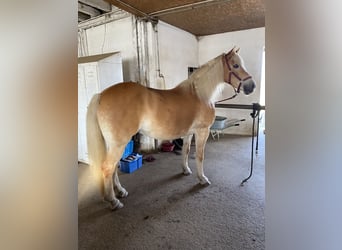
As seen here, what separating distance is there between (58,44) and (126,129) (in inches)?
61.2

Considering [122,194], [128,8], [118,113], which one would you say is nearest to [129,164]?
[122,194]

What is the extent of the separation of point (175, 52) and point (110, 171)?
3.39 metres

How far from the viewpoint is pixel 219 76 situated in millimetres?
2518

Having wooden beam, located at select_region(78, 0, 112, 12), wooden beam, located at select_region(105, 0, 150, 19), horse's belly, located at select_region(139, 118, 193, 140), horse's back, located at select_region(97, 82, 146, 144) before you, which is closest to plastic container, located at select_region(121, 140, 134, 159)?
horse's belly, located at select_region(139, 118, 193, 140)

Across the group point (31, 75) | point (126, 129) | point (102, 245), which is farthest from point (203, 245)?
point (31, 75)

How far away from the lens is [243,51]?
16.9 ft

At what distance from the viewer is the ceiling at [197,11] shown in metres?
3.19

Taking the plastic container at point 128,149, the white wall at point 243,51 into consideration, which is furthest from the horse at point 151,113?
the white wall at point 243,51

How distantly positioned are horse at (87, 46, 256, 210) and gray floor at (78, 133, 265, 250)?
0.18 meters

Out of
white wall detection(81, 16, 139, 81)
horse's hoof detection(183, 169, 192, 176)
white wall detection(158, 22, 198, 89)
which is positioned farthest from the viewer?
white wall detection(158, 22, 198, 89)

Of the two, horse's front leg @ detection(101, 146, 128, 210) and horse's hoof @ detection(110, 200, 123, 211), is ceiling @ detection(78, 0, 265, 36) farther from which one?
horse's hoof @ detection(110, 200, 123, 211)

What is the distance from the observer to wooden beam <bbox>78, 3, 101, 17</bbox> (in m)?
3.88

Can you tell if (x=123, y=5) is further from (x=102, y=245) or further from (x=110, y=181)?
(x=102, y=245)

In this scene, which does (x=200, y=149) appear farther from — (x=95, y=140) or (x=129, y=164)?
(x=95, y=140)
